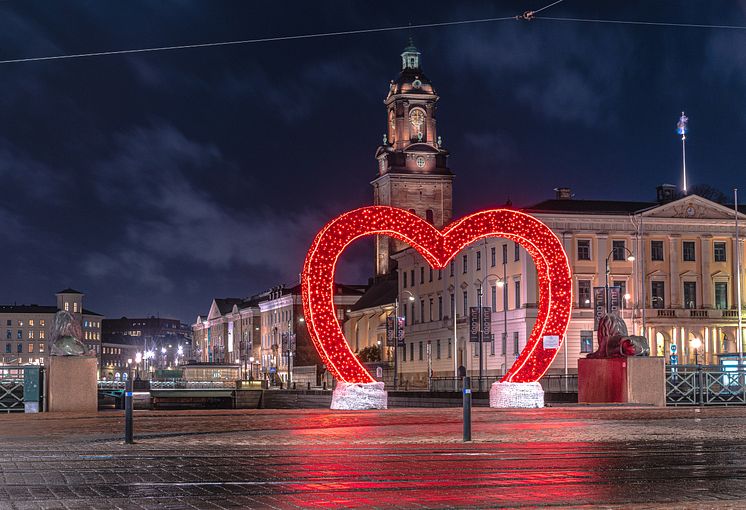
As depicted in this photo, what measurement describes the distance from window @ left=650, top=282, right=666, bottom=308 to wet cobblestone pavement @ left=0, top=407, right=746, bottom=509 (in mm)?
74309

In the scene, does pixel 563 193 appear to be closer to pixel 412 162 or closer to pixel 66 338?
pixel 412 162

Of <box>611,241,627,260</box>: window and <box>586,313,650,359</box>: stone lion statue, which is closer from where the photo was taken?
<box>586,313,650,359</box>: stone lion statue

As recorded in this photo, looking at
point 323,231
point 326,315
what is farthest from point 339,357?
point 323,231

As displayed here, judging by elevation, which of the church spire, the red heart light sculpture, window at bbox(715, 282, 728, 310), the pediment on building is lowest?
the red heart light sculpture

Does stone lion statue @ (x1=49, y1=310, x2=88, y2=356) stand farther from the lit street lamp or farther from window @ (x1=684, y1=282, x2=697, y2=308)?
window @ (x1=684, y1=282, x2=697, y2=308)

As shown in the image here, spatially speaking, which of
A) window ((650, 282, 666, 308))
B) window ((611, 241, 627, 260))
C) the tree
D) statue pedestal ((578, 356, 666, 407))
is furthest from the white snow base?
the tree

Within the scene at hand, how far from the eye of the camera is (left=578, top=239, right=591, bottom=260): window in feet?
323

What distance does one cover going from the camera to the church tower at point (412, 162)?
154 m

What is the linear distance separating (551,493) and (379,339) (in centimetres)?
12658

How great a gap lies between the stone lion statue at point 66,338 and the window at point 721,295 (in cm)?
7429

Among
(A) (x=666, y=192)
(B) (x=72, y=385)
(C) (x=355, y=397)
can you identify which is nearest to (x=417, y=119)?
(A) (x=666, y=192)

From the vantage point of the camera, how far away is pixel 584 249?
9881 centimetres

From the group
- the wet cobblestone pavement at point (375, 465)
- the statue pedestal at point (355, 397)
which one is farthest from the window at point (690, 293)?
the wet cobblestone pavement at point (375, 465)

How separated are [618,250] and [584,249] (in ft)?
10.4
